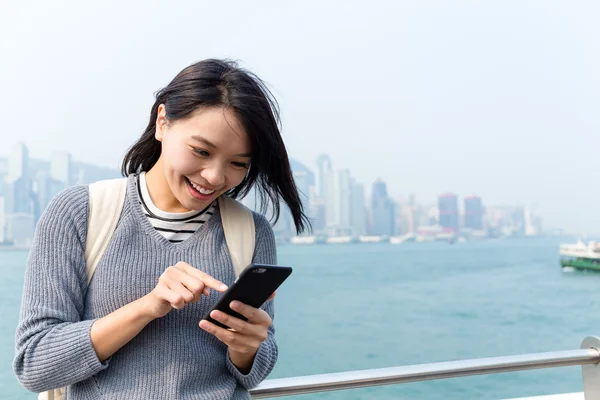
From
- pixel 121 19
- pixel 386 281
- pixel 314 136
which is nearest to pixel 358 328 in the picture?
pixel 386 281

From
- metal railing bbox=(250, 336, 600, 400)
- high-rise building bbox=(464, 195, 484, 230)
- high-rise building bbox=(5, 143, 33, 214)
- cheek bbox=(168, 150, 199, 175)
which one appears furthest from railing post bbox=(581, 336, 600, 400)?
high-rise building bbox=(464, 195, 484, 230)

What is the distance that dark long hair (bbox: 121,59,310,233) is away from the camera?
0.89 meters

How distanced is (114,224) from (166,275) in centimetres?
18

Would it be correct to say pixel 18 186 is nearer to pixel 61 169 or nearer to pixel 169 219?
pixel 61 169

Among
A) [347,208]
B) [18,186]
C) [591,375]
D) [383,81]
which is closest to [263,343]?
[591,375]

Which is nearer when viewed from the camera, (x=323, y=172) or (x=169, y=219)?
(x=169, y=219)

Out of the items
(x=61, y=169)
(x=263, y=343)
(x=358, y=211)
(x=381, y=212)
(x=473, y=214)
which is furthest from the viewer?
(x=473, y=214)

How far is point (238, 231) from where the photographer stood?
3.23 ft

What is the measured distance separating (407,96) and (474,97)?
454 centimetres

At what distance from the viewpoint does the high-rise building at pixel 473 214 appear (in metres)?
34.9

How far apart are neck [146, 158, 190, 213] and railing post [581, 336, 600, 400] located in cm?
109

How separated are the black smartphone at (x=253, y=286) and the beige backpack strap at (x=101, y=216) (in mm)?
190

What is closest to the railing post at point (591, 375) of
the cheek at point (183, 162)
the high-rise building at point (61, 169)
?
the cheek at point (183, 162)

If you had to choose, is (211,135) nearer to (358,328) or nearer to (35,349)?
(35,349)
